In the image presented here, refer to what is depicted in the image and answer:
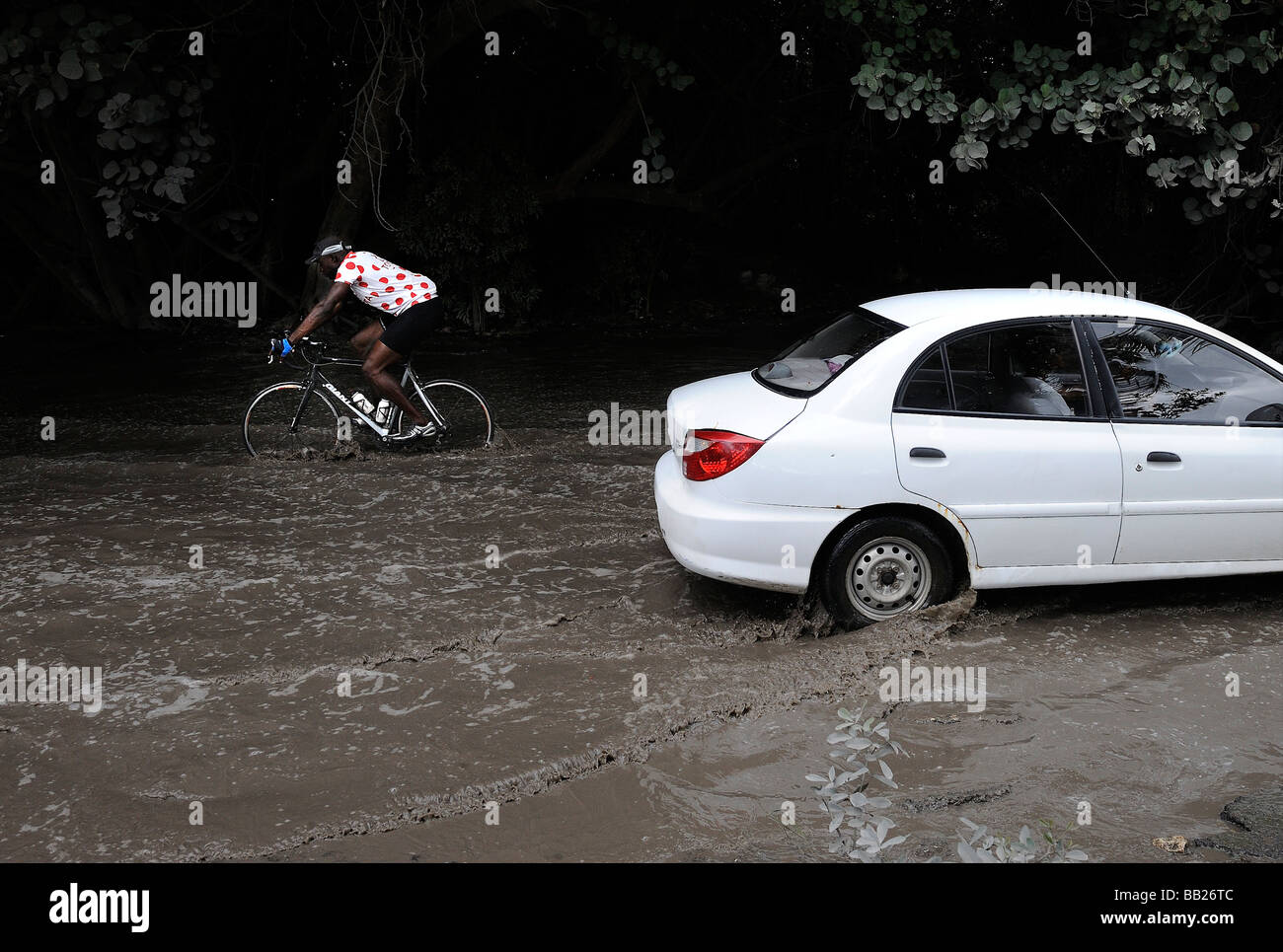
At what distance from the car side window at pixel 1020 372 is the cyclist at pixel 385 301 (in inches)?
195

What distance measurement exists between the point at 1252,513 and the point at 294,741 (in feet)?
14.8

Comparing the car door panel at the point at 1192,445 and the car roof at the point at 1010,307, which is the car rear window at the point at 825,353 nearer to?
the car roof at the point at 1010,307

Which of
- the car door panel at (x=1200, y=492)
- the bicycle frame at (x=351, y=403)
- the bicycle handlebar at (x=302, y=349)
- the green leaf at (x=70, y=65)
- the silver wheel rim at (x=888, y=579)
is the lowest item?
the silver wheel rim at (x=888, y=579)

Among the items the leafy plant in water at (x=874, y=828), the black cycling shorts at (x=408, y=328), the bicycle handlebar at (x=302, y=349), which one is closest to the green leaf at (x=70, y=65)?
the bicycle handlebar at (x=302, y=349)

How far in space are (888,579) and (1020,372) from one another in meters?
1.23

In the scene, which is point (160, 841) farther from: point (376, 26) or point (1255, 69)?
point (376, 26)

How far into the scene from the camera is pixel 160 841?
4082mm

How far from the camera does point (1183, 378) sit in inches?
238

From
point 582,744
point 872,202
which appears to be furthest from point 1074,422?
point 872,202

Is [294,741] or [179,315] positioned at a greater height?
[179,315]

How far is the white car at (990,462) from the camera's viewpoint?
18.6 feet

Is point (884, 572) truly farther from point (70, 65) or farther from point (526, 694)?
point (70, 65)

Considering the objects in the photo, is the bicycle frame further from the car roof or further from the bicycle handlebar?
the car roof

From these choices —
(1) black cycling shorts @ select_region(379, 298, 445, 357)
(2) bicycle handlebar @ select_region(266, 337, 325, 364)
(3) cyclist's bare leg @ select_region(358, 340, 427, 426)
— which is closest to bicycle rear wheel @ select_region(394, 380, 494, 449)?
(3) cyclist's bare leg @ select_region(358, 340, 427, 426)
